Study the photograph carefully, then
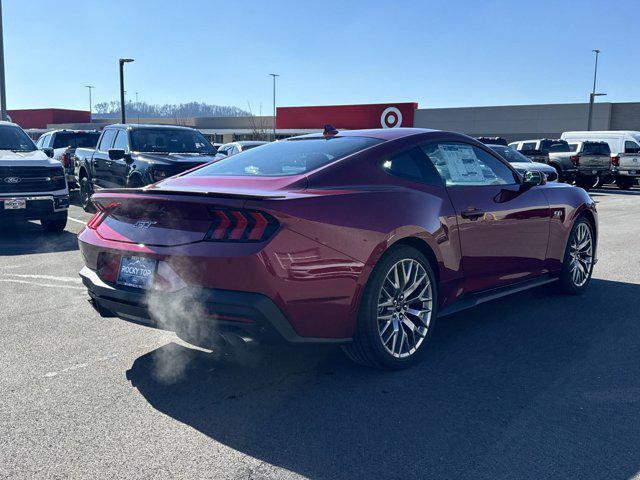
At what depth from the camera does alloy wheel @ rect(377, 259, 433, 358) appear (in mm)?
4133

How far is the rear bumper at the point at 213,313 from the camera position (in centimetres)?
348

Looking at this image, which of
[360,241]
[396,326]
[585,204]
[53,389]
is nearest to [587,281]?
[585,204]

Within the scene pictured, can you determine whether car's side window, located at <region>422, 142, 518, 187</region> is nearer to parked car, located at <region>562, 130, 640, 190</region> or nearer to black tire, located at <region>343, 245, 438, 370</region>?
black tire, located at <region>343, 245, 438, 370</region>

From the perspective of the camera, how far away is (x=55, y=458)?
9.94ft

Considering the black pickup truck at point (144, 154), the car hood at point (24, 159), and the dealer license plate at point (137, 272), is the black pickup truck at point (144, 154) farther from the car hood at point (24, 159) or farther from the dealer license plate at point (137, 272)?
the dealer license plate at point (137, 272)

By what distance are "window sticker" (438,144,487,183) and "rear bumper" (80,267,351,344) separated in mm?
1832

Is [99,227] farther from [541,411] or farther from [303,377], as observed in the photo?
[541,411]

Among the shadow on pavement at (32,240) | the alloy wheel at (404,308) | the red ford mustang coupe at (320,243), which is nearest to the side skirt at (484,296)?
the red ford mustang coupe at (320,243)

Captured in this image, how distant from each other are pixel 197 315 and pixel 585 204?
14.3ft

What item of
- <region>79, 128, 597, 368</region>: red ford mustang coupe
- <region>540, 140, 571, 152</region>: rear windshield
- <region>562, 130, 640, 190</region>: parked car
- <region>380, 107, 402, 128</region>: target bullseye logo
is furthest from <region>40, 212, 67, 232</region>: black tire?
<region>562, 130, 640, 190</region>: parked car

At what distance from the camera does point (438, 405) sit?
3.64m

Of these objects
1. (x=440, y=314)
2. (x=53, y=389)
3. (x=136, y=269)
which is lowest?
(x=53, y=389)

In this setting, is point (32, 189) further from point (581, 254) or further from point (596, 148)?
point (596, 148)

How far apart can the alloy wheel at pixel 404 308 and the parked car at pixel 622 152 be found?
23029mm
